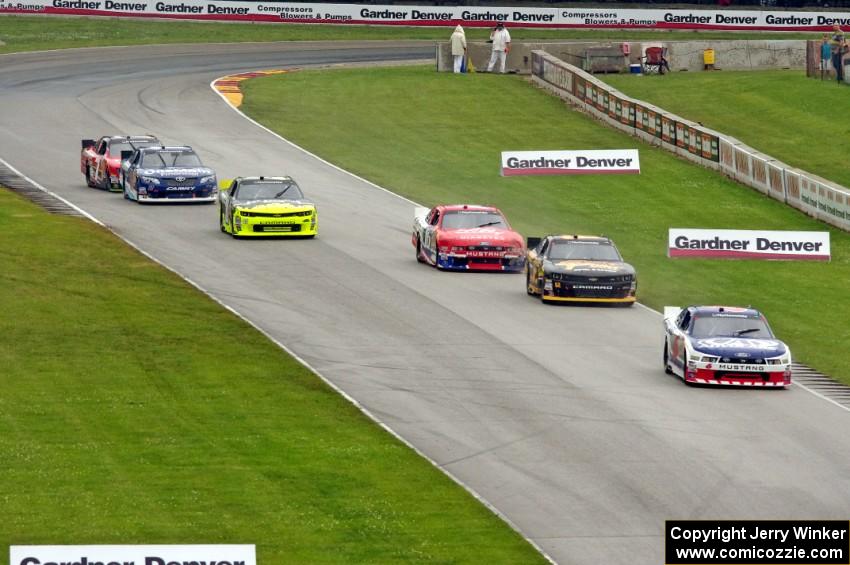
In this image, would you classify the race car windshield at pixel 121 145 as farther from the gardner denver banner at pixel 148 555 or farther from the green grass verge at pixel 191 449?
the gardner denver banner at pixel 148 555

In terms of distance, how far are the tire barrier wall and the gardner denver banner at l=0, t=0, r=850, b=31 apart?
20.7 metres

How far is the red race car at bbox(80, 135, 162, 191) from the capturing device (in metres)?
45.5

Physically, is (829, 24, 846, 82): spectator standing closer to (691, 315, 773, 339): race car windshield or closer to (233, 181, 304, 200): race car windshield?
(233, 181, 304, 200): race car windshield

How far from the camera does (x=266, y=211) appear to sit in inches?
1543

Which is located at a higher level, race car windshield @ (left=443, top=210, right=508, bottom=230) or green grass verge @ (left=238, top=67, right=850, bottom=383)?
race car windshield @ (left=443, top=210, right=508, bottom=230)

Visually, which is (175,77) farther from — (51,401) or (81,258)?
(51,401)

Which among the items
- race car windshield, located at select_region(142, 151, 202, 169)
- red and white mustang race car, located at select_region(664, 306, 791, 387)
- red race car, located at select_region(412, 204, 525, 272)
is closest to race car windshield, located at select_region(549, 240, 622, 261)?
red race car, located at select_region(412, 204, 525, 272)

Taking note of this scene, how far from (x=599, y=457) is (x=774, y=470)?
7.48ft

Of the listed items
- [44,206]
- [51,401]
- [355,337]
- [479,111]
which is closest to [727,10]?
[479,111]

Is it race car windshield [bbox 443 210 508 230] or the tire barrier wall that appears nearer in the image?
race car windshield [bbox 443 210 508 230]

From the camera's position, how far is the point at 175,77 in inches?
2692

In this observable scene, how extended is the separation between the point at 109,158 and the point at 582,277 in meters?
17.1

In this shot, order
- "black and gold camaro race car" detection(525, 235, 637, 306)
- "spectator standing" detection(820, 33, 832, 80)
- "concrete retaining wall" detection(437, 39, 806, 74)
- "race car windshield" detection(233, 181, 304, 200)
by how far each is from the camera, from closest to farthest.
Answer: "black and gold camaro race car" detection(525, 235, 637, 306) < "race car windshield" detection(233, 181, 304, 200) < "spectator standing" detection(820, 33, 832, 80) < "concrete retaining wall" detection(437, 39, 806, 74)

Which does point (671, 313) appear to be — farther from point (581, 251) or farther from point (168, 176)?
point (168, 176)
